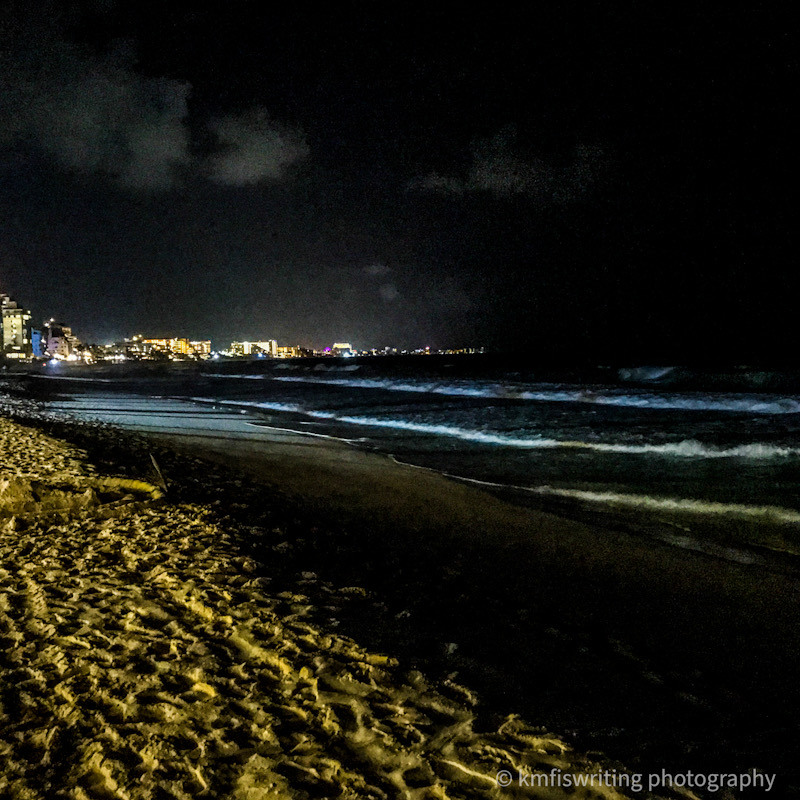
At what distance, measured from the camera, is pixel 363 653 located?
3301 millimetres

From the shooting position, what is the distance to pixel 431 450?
463 inches

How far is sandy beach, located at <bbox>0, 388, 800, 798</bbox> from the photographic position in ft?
8.03

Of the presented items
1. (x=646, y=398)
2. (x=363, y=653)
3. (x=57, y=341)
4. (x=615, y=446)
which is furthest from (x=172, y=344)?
(x=363, y=653)

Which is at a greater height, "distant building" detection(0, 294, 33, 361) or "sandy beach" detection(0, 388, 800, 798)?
"distant building" detection(0, 294, 33, 361)

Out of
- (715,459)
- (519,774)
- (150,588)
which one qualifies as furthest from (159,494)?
(715,459)

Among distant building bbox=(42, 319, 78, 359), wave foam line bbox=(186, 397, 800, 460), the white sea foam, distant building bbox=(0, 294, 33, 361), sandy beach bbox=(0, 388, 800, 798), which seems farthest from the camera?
distant building bbox=(42, 319, 78, 359)

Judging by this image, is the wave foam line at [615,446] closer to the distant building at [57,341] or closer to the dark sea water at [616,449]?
the dark sea water at [616,449]

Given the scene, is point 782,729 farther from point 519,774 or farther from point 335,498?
point 335,498

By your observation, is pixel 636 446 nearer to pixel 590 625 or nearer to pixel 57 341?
pixel 590 625

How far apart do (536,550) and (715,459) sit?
6.87 m

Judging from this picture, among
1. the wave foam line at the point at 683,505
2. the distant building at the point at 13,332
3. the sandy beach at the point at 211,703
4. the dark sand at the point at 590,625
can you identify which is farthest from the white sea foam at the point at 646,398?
the distant building at the point at 13,332

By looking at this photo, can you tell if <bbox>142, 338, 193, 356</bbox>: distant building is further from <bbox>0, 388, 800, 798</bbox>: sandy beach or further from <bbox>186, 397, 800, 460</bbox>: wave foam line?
<bbox>0, 388, 800, 798</bbox>: sandy beach

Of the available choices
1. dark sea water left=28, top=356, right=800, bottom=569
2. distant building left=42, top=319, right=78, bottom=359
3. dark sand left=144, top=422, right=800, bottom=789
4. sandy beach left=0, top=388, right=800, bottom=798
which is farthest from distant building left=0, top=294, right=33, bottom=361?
dark sand left=144, top=422, right=800, bottom=789

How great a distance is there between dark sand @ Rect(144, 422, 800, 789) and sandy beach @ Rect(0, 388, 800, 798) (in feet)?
0.06
